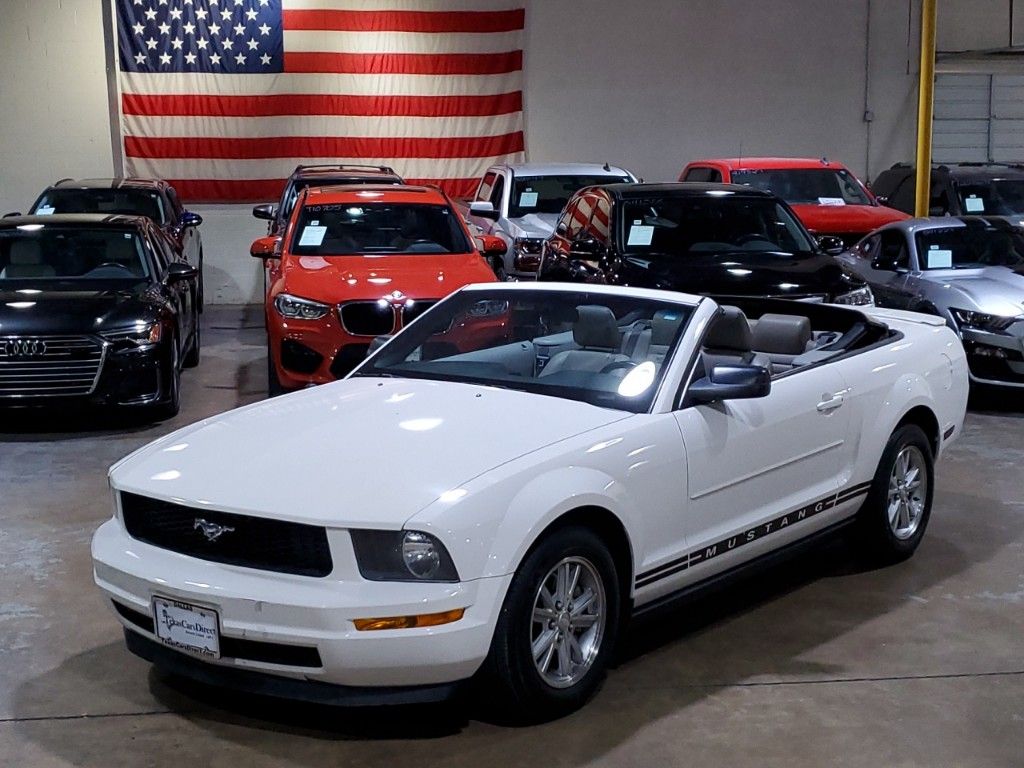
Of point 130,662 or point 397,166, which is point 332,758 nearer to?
point 130,662

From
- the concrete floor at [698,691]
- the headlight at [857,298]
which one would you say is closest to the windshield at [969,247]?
the headlight at [857,298]

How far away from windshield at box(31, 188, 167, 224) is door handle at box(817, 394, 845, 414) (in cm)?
981

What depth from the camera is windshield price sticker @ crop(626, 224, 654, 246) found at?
10446mm

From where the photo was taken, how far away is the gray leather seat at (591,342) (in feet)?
17.3

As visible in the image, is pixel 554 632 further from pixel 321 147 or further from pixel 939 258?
pixel 321 147

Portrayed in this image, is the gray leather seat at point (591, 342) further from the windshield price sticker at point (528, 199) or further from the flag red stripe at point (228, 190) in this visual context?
the flag red stripe at point (228, 190)

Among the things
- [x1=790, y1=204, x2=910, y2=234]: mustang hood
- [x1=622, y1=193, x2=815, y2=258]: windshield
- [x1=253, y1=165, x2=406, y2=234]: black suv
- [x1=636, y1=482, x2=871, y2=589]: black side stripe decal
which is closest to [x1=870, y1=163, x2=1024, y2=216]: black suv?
[x1=790, y1=204, x2=910, y2=234]: mustang hood

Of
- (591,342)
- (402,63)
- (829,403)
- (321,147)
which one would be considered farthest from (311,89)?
(829,403)

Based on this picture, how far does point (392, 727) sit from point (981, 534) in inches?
143

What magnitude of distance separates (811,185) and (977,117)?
19.7 ft

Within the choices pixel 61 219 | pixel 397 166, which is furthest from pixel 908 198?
pixel 61 219

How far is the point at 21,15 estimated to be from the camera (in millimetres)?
16281

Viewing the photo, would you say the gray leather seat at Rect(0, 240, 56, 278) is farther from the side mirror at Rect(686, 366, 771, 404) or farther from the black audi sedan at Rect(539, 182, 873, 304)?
the side mirror at Rect(686, 366, 771, 404)

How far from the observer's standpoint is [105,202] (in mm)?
14156
